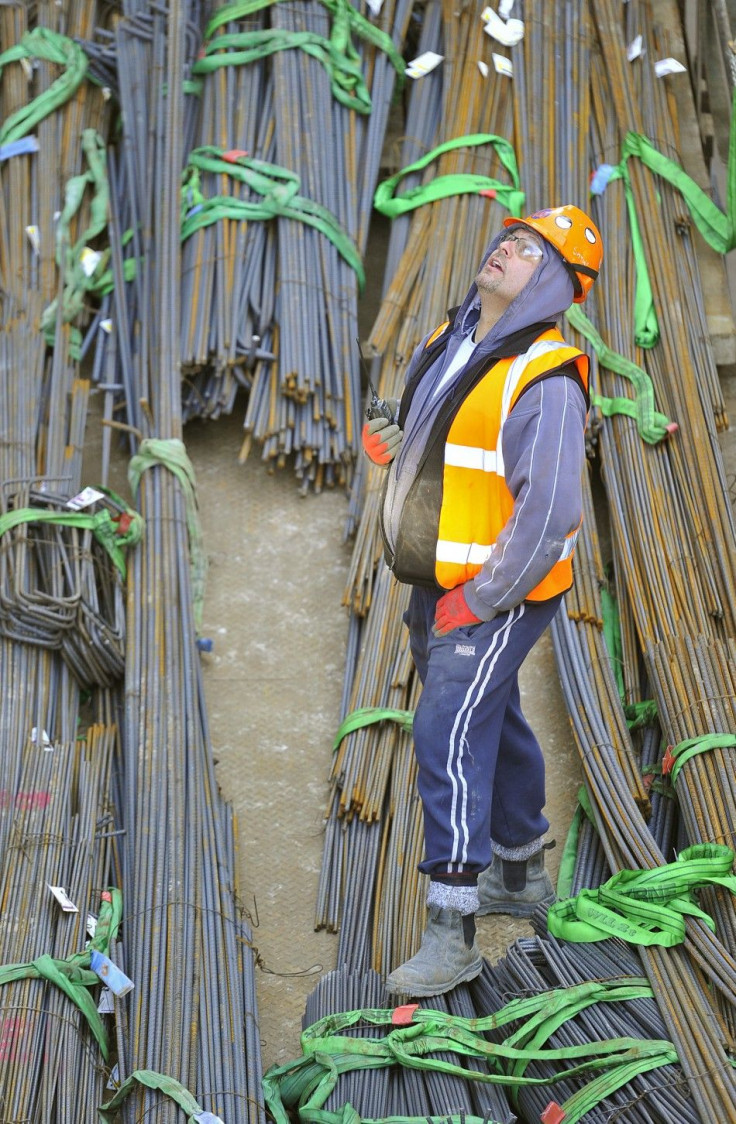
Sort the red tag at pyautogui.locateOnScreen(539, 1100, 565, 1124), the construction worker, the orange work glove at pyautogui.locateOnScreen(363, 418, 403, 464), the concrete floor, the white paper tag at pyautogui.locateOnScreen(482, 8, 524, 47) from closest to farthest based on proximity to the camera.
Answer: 1. the red tag at pyautogui.locateOnScreen(539, 1100, 565, 1124)
2. the construction worker
3. the orange work glove at pyautogui.locateOnScreen(363, 418, 403, 464)
4. the concrete floor
5. the white paper tag at pyautogui.locateOnScreen(482, 8, 524, 47)

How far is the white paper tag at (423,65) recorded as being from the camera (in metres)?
6.09

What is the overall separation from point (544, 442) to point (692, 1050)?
1.37 m

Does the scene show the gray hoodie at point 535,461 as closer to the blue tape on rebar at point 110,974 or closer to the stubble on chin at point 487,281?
the stubble on chin at point 487,281

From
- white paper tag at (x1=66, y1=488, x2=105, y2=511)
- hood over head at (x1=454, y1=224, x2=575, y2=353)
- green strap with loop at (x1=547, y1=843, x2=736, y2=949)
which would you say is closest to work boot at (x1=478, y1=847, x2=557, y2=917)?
green strap with loop at (x1=547, y1=843, x2=736, y2=949)

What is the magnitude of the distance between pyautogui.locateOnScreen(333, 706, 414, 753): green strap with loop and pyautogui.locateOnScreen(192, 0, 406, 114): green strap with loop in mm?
2659

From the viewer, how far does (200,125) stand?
604 cm

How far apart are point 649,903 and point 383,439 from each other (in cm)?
130

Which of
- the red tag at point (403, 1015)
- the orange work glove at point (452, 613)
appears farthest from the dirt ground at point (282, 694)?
the orange work glove at point (452, 613)

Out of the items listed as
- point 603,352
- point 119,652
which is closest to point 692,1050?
point 119,652

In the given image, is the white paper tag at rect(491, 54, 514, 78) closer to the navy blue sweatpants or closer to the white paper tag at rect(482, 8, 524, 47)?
the white paper tag at rect(482, 8, 524, 47)

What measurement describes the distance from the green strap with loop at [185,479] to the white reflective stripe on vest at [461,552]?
1597 millimetres

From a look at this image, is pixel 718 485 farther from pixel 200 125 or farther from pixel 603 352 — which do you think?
pixel 200 125

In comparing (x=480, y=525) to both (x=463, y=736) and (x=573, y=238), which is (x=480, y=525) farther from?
(x=573, y=238)

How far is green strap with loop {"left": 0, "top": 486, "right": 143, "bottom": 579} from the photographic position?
4805 millimetres
